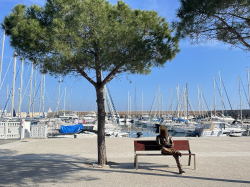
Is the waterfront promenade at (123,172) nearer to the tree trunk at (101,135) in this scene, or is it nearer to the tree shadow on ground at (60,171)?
the tree shadow on ground at (60,171)

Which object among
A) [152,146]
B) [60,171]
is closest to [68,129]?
[60,171]

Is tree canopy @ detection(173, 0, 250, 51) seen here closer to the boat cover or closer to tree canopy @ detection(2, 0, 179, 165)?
tree canopy @ detection(2, 0, 179, 165)

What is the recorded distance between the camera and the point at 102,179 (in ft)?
19.4

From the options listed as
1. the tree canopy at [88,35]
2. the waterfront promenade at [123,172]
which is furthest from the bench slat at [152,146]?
the tree canopy at [88,35]

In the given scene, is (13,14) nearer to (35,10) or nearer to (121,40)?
(35,10)

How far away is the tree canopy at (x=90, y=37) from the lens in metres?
6.70

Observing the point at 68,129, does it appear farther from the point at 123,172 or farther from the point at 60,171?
the point at 123,172

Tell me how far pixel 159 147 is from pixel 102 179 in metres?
2.41

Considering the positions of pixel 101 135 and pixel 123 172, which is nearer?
pixel 123 172

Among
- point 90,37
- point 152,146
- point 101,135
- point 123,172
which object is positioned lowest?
point 123,172

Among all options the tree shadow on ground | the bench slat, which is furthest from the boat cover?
the bench slat

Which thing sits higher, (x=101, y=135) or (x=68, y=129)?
(x=101, y=135)

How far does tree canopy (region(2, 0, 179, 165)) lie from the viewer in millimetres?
6695

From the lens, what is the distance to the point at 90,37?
716 centimetres
